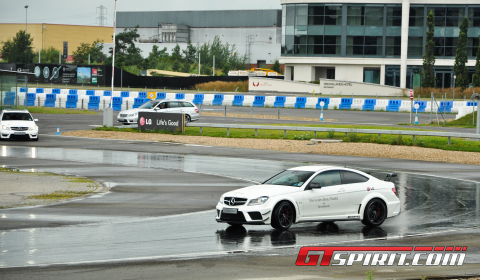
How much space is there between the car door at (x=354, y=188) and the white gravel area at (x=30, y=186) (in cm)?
717

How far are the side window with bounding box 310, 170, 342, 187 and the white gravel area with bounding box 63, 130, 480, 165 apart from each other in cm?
1472

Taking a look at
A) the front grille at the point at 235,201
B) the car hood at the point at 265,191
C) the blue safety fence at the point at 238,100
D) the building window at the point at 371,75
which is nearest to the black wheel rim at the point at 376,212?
the car hood at the point at 265,191

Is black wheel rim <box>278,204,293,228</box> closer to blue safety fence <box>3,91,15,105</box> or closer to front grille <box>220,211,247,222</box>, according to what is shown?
front grille <box>220,211,247,222</box>

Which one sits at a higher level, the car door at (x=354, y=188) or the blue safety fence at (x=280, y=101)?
the blue safety fence at (x=280, y=101)

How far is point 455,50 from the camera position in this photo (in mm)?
73562

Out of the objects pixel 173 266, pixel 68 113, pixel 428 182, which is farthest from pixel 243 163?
Result: pixel 68 113

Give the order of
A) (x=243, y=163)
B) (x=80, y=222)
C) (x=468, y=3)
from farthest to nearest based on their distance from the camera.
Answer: (x=468, y=3) < (x=243, y=163) < (x=80, y=222)

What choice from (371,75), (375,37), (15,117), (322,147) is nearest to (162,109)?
(15,117)

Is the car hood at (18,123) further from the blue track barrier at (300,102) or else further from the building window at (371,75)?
the building window at (371,75)

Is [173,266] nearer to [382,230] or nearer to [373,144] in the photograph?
[382,230]

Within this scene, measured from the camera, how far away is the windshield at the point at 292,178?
1271cm

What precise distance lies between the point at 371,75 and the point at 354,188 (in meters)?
65.8

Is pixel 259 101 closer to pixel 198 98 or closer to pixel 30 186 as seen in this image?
pixel 198 98

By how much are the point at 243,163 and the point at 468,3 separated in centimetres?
5813
